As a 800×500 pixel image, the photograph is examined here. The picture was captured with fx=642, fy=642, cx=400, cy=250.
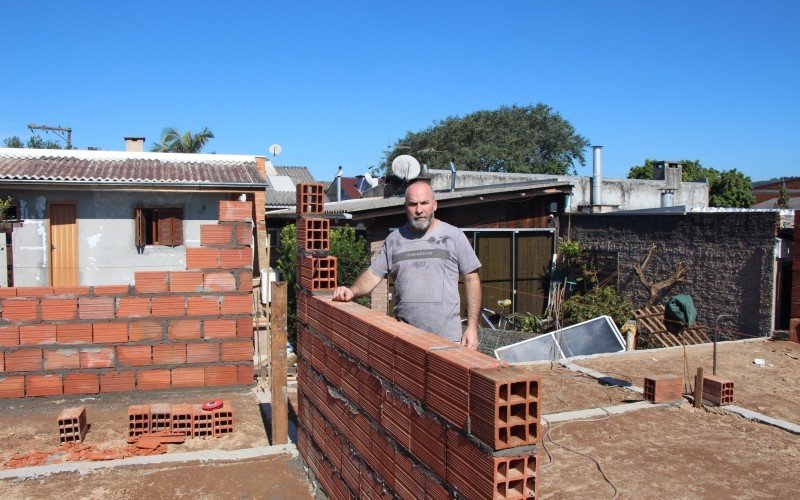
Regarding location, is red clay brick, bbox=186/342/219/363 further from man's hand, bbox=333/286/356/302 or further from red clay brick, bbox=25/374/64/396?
man's hand, bbox=333/286/356/302

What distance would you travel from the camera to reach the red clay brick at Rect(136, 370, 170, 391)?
25.9 ft

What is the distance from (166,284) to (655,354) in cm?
796

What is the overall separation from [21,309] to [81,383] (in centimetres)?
112

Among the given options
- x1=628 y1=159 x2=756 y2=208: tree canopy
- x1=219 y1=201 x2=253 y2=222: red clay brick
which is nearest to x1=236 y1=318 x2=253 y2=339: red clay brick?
x1=219 y1=201 x2=253 y2=222: red clay brick

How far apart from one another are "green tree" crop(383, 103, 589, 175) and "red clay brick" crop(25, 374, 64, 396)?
1327 inches

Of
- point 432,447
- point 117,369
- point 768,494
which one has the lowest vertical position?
point 768,494

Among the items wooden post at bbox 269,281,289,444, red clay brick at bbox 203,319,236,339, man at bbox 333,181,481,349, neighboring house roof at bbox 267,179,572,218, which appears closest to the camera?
man at bbox 333,181,481,349

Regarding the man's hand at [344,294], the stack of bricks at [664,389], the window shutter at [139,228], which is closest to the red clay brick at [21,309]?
the man's hand at [344,294]

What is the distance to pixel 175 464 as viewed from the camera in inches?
233

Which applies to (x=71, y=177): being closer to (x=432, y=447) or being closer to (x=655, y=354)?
(x=655, y=354)

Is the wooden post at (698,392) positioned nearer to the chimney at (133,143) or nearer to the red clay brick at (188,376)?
the red clay brick at (188,376)

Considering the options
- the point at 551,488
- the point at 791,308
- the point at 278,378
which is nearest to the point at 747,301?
the point at 791,308

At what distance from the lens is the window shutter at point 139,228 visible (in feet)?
50.2

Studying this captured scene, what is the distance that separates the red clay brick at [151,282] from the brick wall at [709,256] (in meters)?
10.9
